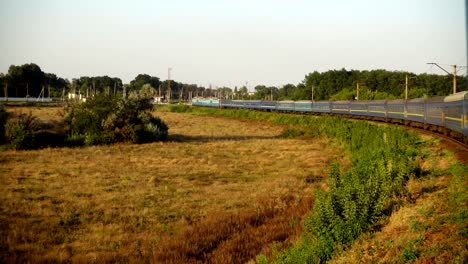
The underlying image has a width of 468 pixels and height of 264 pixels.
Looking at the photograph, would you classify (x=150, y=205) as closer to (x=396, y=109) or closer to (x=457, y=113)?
(x=457, y=113)

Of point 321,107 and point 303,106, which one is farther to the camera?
point 303,106

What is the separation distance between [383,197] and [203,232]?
500 cm

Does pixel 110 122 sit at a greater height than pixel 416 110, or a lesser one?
lesser

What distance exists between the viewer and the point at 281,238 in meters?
11.7

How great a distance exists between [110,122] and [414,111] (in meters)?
22.7

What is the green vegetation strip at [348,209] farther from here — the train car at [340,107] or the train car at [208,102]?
the train car at [208,102]

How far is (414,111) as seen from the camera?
29.1 m

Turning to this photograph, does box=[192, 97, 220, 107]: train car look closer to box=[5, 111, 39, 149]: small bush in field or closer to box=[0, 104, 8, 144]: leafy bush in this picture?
box=[0, 104, 8, 144]: leafy bush

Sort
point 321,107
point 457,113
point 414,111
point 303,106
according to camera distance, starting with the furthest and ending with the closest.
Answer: point 303,106, point 321,107, point 414,111, point 457,113

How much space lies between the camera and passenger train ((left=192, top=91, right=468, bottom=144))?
1890 centimetres

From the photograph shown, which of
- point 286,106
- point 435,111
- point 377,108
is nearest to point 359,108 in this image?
point 377,108

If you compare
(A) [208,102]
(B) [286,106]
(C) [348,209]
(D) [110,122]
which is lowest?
(C) [348,209]

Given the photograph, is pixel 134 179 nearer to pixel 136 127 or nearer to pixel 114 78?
pixel 136 127

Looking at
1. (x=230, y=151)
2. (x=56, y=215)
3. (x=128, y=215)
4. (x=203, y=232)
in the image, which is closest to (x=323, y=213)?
(x=203, y=232)
